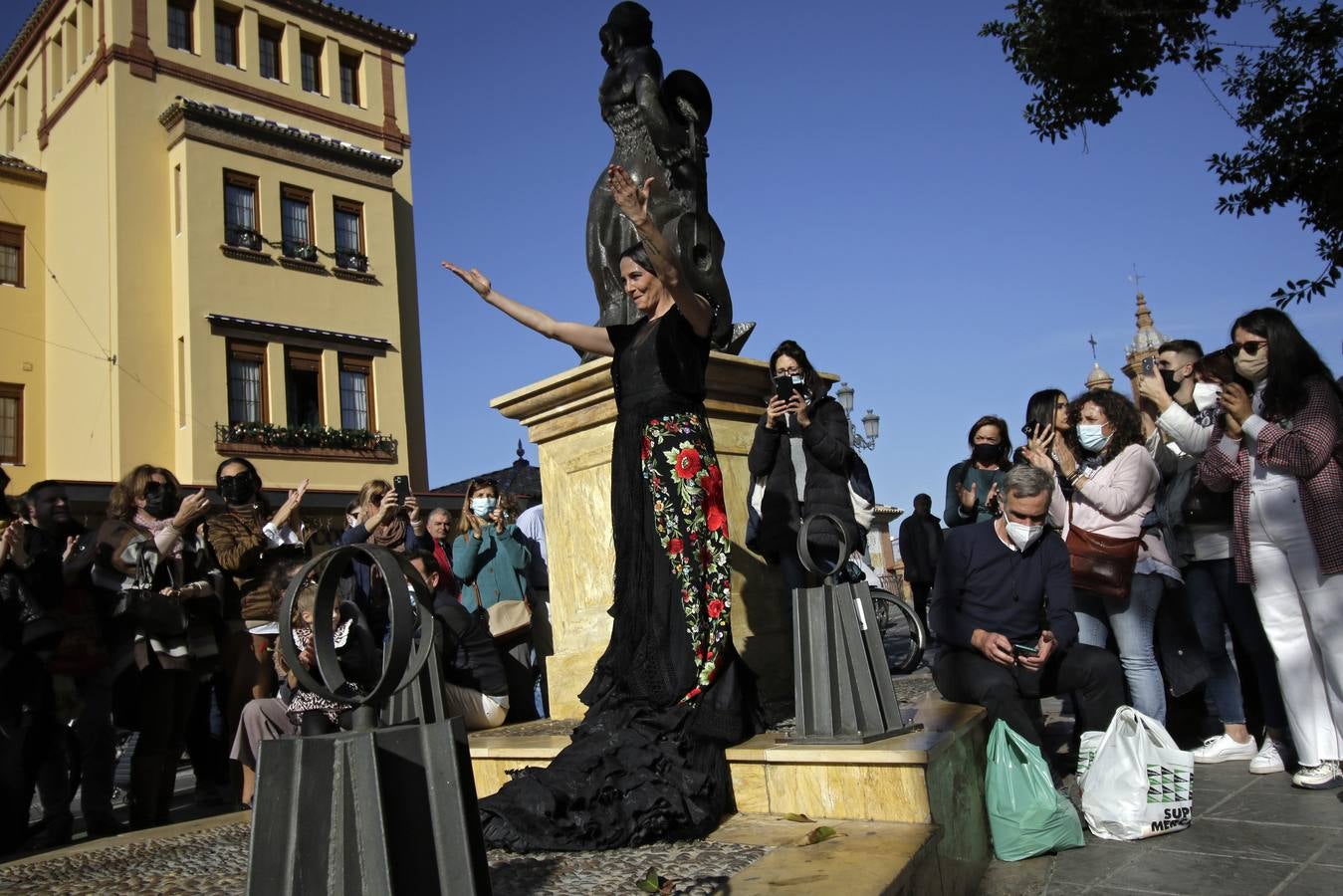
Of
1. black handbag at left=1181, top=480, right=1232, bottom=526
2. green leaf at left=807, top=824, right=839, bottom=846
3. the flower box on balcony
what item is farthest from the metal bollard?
the flower box on balcony

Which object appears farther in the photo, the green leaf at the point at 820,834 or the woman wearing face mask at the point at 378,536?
the woman wearing face mask at the point at 378,536

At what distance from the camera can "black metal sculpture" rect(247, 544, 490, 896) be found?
1802 millimetres

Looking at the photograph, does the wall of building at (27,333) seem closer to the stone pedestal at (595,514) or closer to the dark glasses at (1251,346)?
the stone pedestal at (595,514)

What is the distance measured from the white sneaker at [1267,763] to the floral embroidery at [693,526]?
254 centimetres

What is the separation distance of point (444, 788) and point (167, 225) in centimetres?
2259

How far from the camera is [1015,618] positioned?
4.37m

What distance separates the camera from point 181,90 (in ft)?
72.9

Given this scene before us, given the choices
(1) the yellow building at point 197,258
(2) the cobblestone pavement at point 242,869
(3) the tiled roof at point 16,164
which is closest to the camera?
(2) the cobblestone pavement at point 242,869

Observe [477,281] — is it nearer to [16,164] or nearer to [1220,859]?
[1220,859]

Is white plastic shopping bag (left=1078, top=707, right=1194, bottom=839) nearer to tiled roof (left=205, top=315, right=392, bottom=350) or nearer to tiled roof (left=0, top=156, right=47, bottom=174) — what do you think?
tiled roof (left=205, top=315, right=392, bottom=350)

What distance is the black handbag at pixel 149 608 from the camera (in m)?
5.18

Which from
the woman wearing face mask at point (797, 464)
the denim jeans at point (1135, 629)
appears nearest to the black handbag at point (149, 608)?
the woman wearing face mask at point (797, 464)

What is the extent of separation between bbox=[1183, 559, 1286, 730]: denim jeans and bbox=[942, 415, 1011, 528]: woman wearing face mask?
4.31 feet

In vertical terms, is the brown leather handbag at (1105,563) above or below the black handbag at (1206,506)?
below
